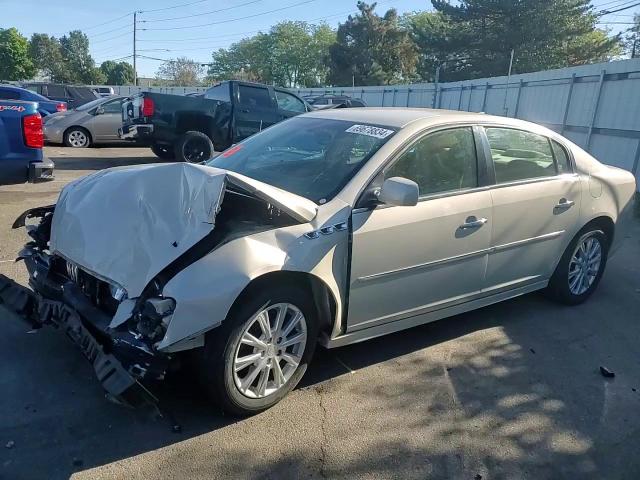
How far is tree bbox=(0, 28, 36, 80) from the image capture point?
61000 mm

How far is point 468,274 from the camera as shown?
13.1 feet

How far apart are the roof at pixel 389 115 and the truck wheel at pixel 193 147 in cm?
728

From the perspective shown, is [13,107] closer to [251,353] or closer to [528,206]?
[251,353]

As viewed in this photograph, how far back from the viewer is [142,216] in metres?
3.05

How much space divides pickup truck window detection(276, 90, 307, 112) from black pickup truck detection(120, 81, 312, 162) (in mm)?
26

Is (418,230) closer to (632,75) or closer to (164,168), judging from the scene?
(164,168)

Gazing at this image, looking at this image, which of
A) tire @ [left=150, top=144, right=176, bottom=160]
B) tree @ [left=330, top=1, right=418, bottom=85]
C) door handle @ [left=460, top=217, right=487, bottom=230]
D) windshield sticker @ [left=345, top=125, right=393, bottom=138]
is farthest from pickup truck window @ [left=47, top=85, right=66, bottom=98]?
tree @ [left=330, top=1, right=418, bottom=85]

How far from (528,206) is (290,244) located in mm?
2168

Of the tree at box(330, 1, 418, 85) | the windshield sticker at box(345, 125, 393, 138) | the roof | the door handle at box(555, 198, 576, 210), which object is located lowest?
the door handle at box(555, 198, 576, 210)

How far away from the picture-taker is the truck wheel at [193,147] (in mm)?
11234

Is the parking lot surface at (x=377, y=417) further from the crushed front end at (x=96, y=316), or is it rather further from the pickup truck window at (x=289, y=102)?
the pickup truck window at (x=289, y=102)

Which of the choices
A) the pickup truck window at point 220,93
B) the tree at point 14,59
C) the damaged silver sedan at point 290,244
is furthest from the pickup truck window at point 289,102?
the tree at point 14,59

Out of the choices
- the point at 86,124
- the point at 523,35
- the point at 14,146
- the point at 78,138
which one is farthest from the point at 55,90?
the point at 523,35

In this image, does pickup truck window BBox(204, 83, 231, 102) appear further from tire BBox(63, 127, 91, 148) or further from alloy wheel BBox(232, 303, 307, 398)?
alloy wheel BBox(232, 303, 307, 398)
